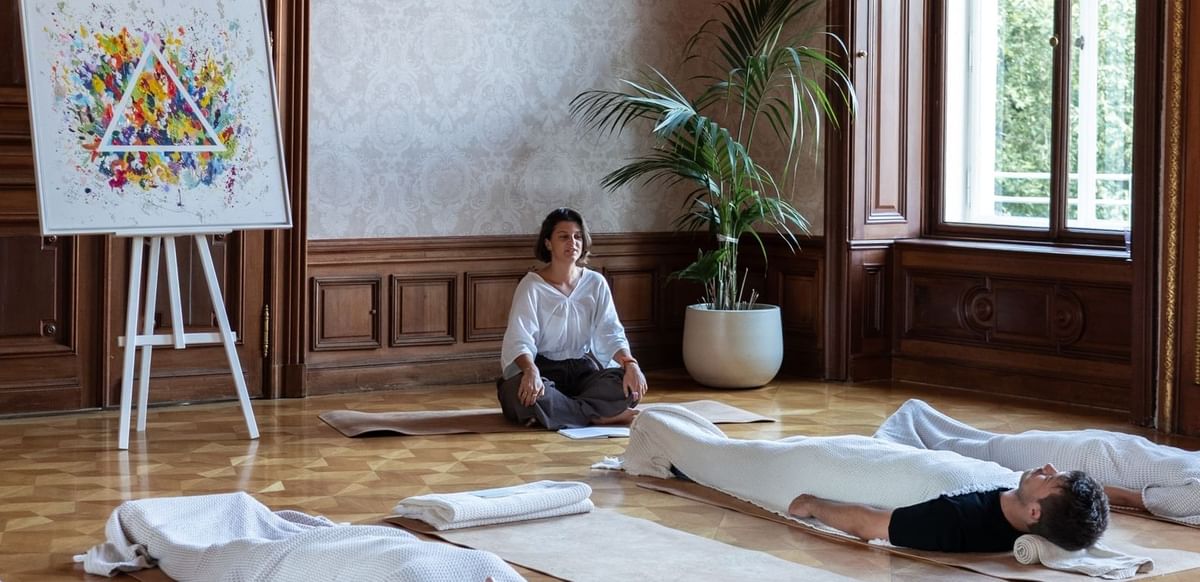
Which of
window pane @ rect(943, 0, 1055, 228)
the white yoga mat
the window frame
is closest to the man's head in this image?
the white yoga mat

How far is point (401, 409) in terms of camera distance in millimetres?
6055

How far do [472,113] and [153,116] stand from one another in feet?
6.28

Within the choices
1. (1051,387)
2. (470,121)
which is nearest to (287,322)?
(470,121)

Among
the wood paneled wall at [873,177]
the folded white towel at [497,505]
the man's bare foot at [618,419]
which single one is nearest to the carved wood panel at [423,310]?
the man's bare foot at [618,419]

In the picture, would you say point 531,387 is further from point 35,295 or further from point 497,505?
point 35,295

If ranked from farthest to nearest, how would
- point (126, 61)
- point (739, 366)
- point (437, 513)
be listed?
point (739, 366)
point (126, 61)
point (437, 513)

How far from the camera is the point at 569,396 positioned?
572 centimetres

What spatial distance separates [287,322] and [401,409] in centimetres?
72

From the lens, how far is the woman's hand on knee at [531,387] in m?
5.38

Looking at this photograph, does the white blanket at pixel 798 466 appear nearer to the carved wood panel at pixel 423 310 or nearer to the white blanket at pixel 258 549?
the white blanket at pixel 258 549

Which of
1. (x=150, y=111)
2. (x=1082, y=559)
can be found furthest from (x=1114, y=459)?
(x=150, y=111)

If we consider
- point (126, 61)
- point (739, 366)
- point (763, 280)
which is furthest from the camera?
point (763, 280)

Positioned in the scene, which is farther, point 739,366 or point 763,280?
point 763,280

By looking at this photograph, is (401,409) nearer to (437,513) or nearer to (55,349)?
(55,349)
